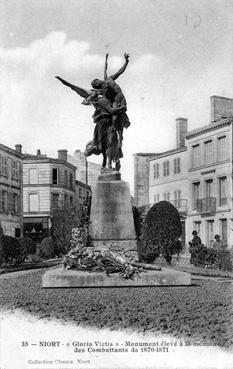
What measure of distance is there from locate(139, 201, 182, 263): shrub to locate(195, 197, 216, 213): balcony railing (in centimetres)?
1575

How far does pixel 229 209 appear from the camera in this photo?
1379 inches

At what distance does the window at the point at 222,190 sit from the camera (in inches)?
1409

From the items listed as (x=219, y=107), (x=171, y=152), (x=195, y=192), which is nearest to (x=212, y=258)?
(x=219, y=107)

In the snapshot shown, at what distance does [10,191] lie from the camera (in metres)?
42.7

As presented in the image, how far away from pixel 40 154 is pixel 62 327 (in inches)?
2108

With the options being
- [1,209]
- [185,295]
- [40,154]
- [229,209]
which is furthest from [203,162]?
[185,295]

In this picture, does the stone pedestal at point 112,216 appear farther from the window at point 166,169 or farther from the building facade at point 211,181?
the window at point 166,169

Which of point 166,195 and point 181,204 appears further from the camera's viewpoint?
point 166,195

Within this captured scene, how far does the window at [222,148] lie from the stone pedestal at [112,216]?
2508cm

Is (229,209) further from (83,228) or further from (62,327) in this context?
(62,327)

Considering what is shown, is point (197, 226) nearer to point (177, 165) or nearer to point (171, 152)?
point (177, 165)

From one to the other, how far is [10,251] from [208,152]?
65.5 feet

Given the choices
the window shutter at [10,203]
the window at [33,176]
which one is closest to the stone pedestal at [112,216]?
the window shutter at [10,203]

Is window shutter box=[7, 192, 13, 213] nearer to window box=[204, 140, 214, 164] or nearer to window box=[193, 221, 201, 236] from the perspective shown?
window box=[193, 221, 201, 236]
